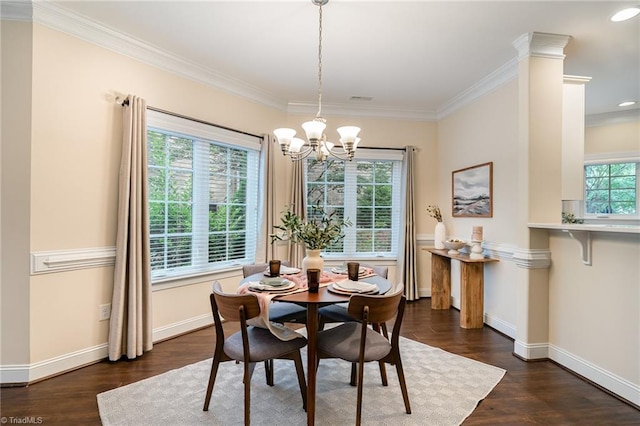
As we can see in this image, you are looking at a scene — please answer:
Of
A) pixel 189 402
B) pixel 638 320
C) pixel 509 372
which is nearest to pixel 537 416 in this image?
pixel 509 372

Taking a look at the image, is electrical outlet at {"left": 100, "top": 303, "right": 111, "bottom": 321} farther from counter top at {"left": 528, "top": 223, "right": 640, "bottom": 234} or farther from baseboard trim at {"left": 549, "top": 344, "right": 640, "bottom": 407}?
baseboard trim at {"left": 549, "top": 344, "right": 640, "bottom": 407}

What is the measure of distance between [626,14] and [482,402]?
319 cm

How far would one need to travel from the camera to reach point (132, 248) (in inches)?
115

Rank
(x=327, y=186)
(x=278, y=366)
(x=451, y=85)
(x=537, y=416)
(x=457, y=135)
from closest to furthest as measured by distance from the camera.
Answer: (x=537, y=416) < (x=278, y=366) < (x=451, y=85) < (x=457, y=135) < (x=327, y=186)

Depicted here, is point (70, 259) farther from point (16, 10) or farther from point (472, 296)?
point (472, 296)

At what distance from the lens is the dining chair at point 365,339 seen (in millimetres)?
1909

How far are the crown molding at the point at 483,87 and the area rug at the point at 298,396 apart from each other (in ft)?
9.79

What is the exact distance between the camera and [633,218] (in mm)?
4863

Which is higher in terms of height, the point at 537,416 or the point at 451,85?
the point at 451,85

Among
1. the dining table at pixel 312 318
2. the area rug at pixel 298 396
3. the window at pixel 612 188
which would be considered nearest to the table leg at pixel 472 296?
the area rug at pixel 298 396

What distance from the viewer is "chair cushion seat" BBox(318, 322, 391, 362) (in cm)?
203

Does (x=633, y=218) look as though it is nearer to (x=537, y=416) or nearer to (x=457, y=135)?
(x=457, y=135)

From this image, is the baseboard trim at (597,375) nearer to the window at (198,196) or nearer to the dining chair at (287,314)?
the dining chair at (287,314)

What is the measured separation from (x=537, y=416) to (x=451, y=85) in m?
3.53
